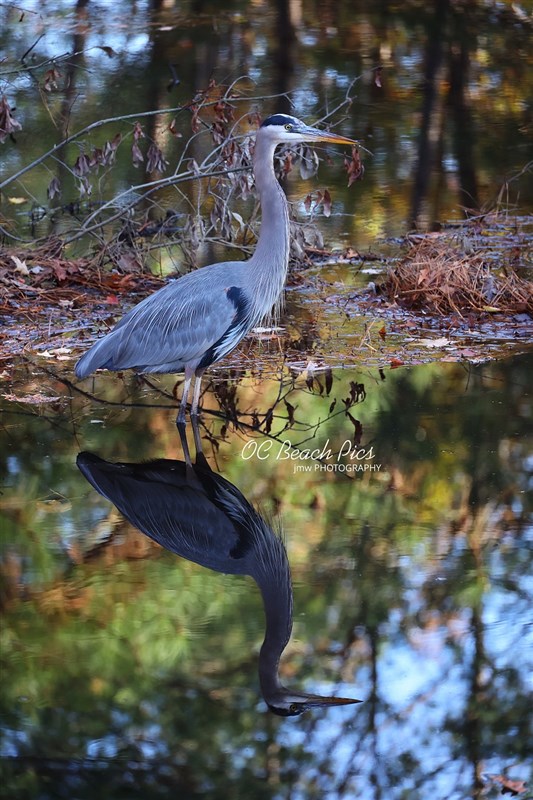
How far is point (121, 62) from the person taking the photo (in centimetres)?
1638

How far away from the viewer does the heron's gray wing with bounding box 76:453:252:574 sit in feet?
17.4

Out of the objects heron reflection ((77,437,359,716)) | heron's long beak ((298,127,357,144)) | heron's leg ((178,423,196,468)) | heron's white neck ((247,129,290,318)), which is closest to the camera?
heron reflection ((77,437,359,716))

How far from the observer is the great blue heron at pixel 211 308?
659 centimetres

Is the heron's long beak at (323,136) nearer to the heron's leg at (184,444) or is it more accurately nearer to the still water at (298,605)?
the still water at (298,605)

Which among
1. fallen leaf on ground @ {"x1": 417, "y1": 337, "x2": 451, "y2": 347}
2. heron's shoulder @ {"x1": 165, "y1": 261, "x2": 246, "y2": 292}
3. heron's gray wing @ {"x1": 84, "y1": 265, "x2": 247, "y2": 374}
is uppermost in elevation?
heron's shoulder @ {"x1": 165, "y1": 261, "x2": 246, "y2": 292}

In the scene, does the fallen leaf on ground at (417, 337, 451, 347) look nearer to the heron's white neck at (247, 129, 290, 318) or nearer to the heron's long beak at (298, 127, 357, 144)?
the heron's white neck at (247, 129, 290, 318)

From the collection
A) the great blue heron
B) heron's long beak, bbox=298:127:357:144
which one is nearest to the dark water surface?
the great blue heron

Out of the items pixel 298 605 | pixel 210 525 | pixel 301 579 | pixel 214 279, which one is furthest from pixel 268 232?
pixel 298 605

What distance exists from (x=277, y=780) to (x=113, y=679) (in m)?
0.85

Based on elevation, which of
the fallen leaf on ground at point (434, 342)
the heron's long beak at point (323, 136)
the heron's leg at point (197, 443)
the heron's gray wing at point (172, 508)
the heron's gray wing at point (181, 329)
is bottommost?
the fallen leaf on ground at point (434, 342)

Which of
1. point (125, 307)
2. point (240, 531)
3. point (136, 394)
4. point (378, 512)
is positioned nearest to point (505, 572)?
point (378, 512)

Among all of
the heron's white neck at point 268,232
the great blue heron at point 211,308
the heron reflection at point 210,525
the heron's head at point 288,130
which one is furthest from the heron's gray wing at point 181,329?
the heron's head at point 288,130

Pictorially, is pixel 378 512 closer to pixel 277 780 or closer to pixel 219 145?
pixel 277 780

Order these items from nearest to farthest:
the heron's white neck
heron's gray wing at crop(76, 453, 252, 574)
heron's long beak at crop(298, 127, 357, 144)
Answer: heron's gray wing at crop(76, 453, 252, 574) → heron's long beak at crop(298, 127, 357, 144) → the heron's white neck
